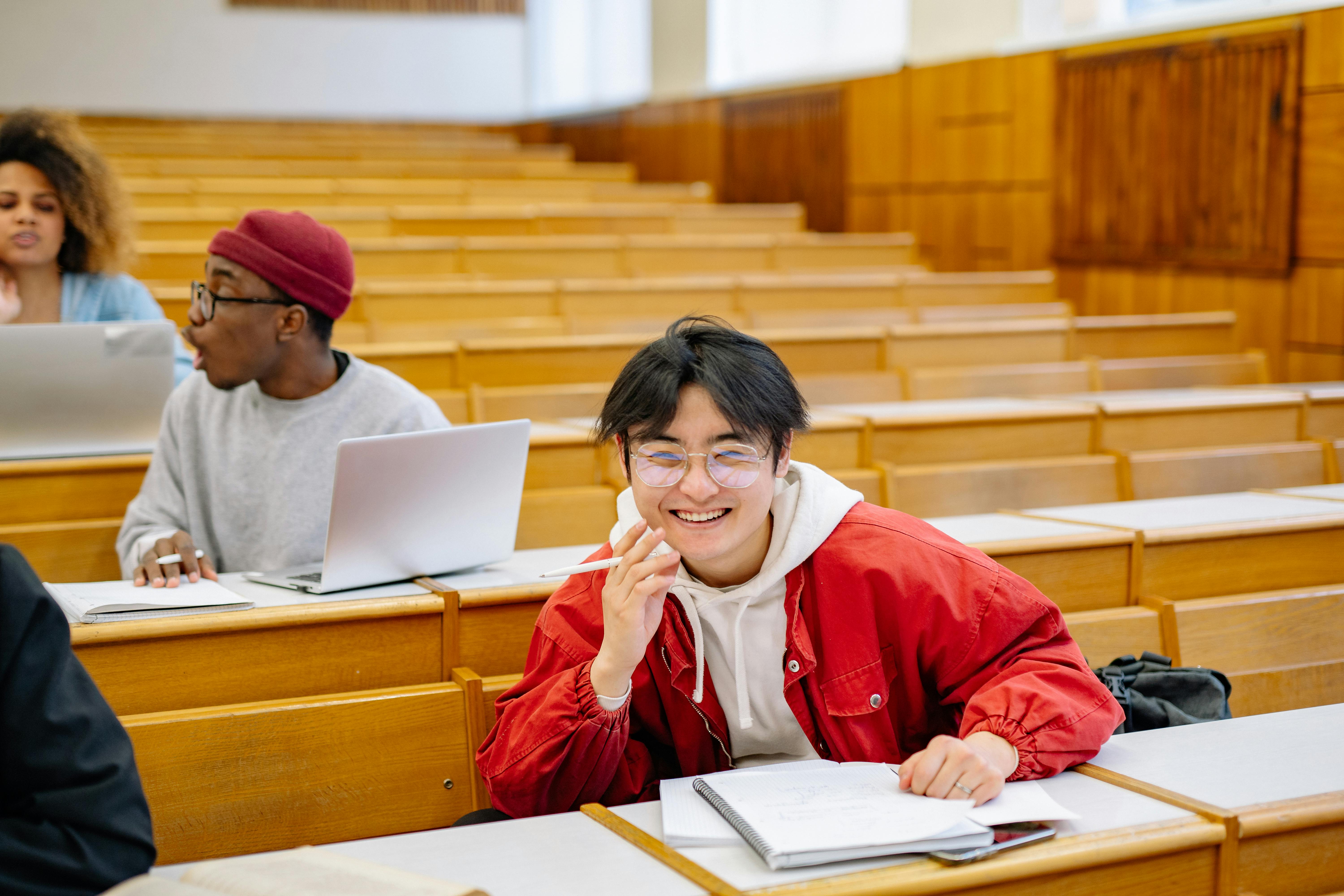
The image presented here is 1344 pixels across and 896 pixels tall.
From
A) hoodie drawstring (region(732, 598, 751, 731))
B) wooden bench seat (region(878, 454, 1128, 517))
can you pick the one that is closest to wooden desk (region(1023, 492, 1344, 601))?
wooden bench seat (region(878, 454, 1128, 517))

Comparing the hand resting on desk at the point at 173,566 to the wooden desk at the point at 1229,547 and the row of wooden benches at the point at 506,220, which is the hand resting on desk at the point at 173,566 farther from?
the row of wooden benches at the point at 506,220

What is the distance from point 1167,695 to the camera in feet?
3.50

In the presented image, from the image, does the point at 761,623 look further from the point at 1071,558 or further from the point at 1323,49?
the point at 1323,49

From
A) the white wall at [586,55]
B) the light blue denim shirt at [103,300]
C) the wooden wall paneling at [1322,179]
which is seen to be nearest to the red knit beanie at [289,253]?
the light blue denim shirt at [103,300]

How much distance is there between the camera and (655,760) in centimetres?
99

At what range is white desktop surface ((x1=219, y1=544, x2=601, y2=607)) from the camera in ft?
3.83

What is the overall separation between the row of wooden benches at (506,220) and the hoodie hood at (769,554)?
7.33 ft

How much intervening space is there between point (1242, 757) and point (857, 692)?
10.4 inches

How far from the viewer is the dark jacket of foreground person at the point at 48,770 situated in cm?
64

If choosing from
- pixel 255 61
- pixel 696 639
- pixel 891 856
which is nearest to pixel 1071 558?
pixel 696 639

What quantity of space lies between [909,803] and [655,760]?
0.87 feet

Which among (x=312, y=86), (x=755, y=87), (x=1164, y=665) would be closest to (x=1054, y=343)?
(x=1164, y=665)

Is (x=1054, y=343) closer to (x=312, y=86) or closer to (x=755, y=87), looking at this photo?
(x=755, y=87)

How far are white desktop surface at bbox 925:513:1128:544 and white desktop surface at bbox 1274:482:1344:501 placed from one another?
1.32 feet
